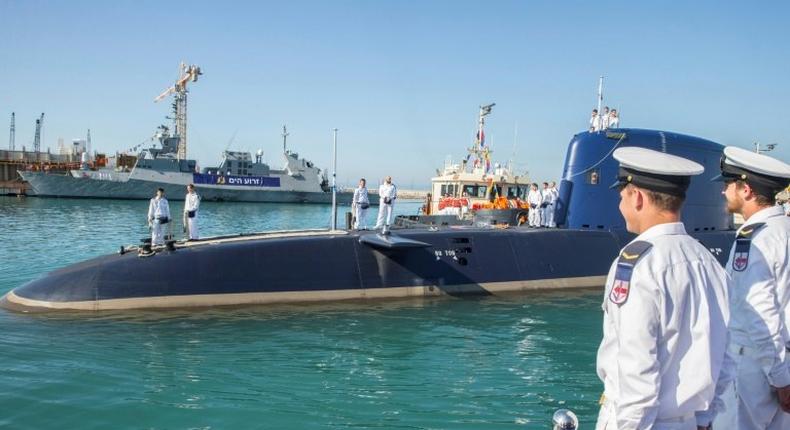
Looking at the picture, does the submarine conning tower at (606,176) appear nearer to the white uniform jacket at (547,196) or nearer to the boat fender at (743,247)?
the white uniform jacket at (547,196)

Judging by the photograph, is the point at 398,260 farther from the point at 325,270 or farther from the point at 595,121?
the point at 595,121

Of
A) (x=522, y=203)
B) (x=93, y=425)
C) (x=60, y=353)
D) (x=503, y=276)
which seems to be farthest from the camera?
(x=522, y=203)

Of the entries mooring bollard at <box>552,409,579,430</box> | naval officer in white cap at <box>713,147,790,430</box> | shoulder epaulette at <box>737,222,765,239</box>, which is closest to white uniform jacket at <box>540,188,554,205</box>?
naval officer in white cap at <box>713,147,790,430</box>

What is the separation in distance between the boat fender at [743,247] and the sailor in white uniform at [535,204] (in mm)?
15674

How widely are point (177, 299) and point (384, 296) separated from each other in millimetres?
4374

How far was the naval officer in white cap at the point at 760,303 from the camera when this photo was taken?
352cm

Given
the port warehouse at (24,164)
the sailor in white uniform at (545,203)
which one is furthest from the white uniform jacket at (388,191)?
the port warehouse at (24,164)

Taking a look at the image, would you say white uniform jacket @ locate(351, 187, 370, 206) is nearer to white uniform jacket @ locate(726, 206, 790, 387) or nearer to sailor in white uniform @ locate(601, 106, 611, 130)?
sailor in white uniform @ locate(601, 106, 611, 130)

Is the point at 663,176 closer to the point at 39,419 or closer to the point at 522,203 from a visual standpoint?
the point at 39,419

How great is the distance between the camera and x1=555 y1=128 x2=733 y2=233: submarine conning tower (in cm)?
1619

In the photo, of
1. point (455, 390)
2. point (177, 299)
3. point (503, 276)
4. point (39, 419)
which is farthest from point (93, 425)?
point (503, 276)

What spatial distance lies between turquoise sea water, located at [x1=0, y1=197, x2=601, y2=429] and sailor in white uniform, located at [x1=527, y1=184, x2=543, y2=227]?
613cm

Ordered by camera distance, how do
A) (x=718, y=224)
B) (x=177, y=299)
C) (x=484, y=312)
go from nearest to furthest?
(x=177, y=299) < (x=484, y=312) < (x=718, y=224)

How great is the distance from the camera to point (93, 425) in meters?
6.62
